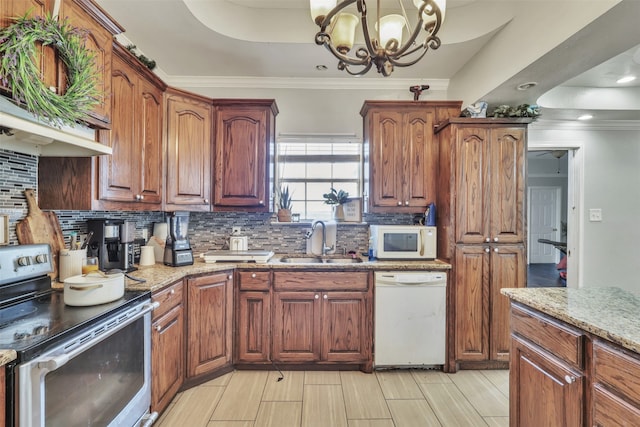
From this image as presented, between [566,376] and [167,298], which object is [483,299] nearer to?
[566,376]

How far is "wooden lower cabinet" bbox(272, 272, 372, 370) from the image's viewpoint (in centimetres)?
252

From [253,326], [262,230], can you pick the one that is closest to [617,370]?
[253,326]

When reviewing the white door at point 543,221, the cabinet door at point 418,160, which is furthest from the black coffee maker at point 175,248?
the white door at point 543,221

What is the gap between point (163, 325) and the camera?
1934 mm

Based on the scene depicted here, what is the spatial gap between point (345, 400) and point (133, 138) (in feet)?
7.90

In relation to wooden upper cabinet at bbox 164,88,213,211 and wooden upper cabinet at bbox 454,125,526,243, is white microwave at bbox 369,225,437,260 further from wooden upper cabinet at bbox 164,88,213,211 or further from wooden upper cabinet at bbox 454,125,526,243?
wooden upper cabinet at bbox 164,88,213,211

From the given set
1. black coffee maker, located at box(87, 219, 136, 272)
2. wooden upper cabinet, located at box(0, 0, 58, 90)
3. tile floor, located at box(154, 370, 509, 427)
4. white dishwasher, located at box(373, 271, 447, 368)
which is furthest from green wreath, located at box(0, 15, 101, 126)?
white dishwasher, located at box(373, 271, 447, 368)

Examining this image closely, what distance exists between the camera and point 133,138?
2.10m

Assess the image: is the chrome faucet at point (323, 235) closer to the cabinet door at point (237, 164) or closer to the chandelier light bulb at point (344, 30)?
the cabinet door at point (237, 164)

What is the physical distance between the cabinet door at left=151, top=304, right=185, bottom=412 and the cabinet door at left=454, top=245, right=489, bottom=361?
7.27 feet

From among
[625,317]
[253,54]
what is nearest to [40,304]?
[253,54]

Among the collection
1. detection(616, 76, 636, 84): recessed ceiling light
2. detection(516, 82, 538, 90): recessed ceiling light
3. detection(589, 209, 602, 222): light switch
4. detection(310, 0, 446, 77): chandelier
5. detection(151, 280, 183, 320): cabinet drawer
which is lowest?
detection(151, 280, 183, 320): cabinet drawer

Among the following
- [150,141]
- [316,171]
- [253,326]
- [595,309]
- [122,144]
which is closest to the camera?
[595,309]

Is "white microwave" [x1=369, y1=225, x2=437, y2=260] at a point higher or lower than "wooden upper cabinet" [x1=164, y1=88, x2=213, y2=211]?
lower
